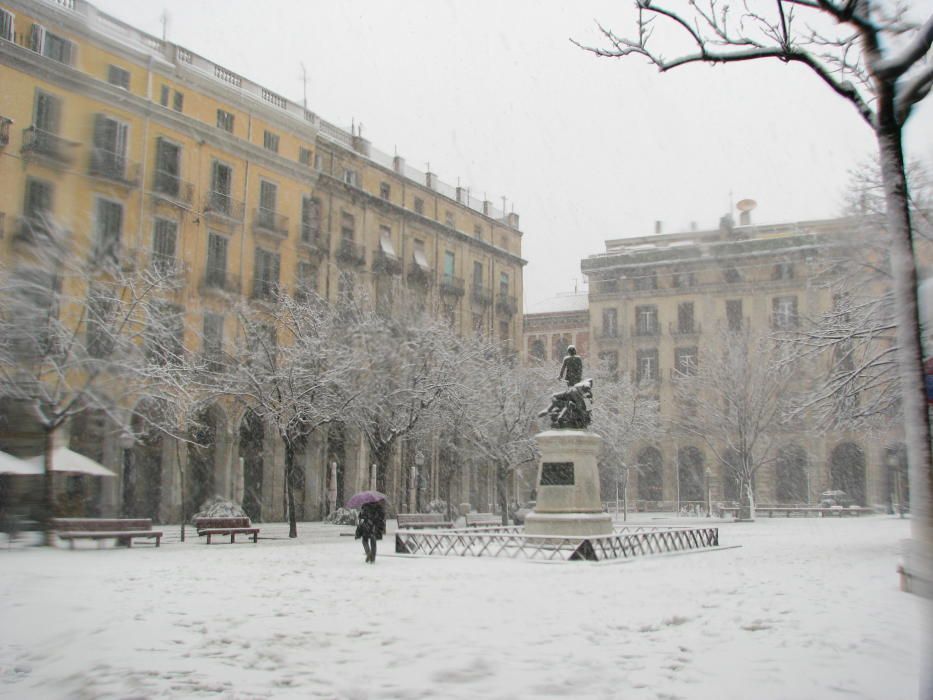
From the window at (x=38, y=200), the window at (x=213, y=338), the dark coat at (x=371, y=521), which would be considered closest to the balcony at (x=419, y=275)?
the window at (x=213, y=338)

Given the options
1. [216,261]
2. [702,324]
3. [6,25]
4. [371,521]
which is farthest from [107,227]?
[702,324]

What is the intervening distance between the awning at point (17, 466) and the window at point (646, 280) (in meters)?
59.3

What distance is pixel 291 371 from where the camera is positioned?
1030 inches

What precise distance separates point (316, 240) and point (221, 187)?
6.97 metres

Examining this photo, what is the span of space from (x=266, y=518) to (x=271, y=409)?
13042 millimetres

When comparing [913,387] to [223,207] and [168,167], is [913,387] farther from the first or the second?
[223,207]

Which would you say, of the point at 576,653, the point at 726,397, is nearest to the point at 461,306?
the point at 726,397

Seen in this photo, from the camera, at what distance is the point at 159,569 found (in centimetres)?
1523

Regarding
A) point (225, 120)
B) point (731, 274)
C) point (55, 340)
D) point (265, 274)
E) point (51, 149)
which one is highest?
point (225, 120)

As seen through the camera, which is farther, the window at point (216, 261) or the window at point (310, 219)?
the window at point (310, 219)

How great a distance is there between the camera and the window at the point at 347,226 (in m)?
44.1

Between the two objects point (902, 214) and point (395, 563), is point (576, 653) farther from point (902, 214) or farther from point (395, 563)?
point (395, 563)

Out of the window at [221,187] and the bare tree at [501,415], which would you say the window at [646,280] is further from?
the window at [221,187]

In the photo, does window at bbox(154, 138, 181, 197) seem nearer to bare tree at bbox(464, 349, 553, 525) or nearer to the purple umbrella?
the purple umbrella
